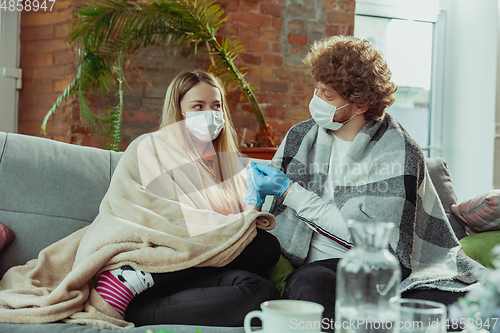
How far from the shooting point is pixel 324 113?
1.50m

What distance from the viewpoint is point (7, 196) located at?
141 cm

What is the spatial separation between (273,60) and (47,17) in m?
1.41

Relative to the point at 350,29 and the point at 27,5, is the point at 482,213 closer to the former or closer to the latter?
the point at 350,29

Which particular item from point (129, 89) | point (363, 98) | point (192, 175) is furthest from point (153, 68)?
point (363, 98)

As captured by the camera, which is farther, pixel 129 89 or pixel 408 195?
pixel 129 89

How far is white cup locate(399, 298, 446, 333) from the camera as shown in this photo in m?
0.59

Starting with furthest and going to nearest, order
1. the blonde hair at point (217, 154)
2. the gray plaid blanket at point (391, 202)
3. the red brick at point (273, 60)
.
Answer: the red brick at point (273, 60) < the blonde hair at point (217, 154) < the gray plaid blanket at point (391, 202)

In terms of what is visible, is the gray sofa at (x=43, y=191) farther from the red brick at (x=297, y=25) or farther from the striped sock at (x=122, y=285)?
the red brick at (x=297, y=25)

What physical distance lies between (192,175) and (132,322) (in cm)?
52

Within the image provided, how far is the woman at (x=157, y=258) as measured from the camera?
1170mm

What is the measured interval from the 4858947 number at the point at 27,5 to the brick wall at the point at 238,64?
1.4 inches

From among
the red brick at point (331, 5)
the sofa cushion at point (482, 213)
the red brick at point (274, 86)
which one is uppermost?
the red brick at point (331, 5)

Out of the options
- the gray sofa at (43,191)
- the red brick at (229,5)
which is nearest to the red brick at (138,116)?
the red brick at (229,5)

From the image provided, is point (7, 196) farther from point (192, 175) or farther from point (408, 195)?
point (408, 195)
